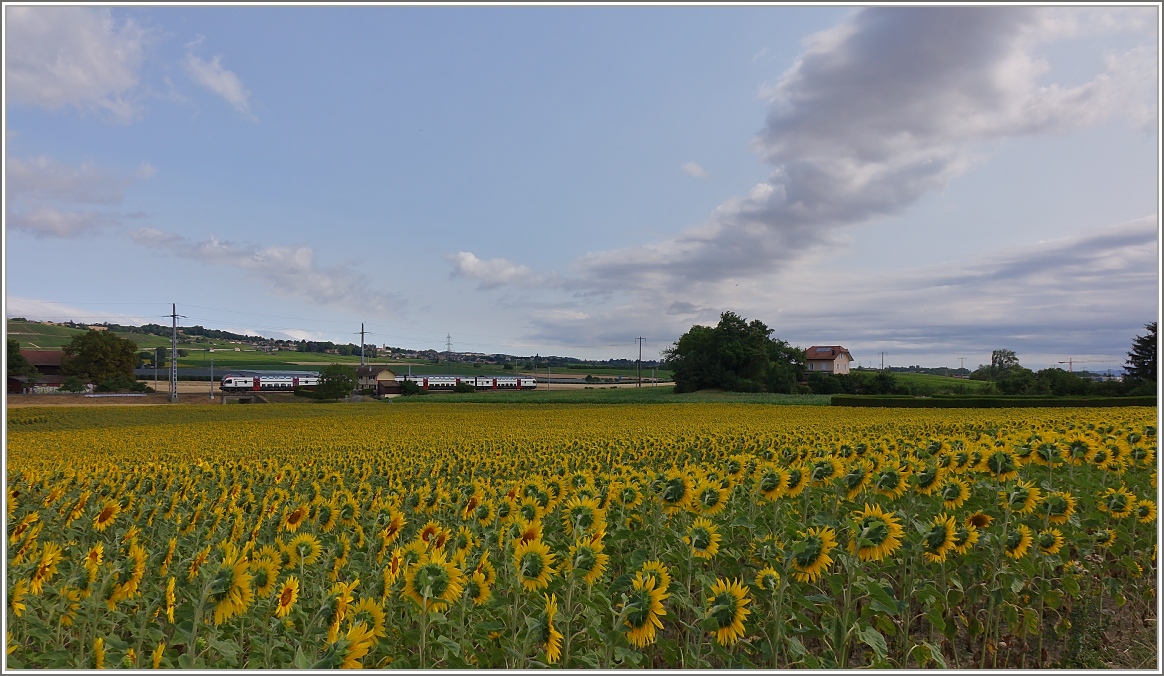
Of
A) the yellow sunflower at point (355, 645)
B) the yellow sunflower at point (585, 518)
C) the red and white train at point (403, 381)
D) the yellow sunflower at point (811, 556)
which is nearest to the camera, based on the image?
the yellow sunflower at point (355, 645)

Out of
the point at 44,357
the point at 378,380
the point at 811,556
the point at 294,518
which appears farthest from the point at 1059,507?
the point at 44,357

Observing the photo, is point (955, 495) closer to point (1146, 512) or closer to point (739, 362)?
point (1146, 512)

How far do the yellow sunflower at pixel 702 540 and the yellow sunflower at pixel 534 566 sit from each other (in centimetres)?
97

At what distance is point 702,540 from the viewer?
372 centimetres

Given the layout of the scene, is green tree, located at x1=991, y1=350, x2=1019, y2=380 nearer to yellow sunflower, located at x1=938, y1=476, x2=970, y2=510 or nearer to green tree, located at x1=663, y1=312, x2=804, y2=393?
green tree, located at x1=663, y1=312, x2=804, y2=393

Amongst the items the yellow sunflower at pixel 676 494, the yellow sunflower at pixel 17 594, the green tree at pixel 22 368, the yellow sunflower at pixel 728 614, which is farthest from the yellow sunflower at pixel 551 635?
the green tree at pixel 22 368

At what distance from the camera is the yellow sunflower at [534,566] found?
3.23 m

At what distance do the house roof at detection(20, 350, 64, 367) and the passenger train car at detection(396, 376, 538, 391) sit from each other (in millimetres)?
46755

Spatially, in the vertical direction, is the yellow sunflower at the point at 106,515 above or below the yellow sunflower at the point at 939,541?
below

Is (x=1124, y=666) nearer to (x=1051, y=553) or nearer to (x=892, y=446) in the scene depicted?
(x=1051, y=553)

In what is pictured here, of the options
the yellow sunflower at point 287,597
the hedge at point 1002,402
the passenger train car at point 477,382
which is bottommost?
the passenger train car at point 477,382

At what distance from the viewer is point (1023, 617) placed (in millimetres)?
4180

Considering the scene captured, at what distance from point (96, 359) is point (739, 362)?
85.7m

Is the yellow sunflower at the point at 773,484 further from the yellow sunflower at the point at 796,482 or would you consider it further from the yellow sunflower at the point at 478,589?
the yellow sunflower at the point at 478,589
